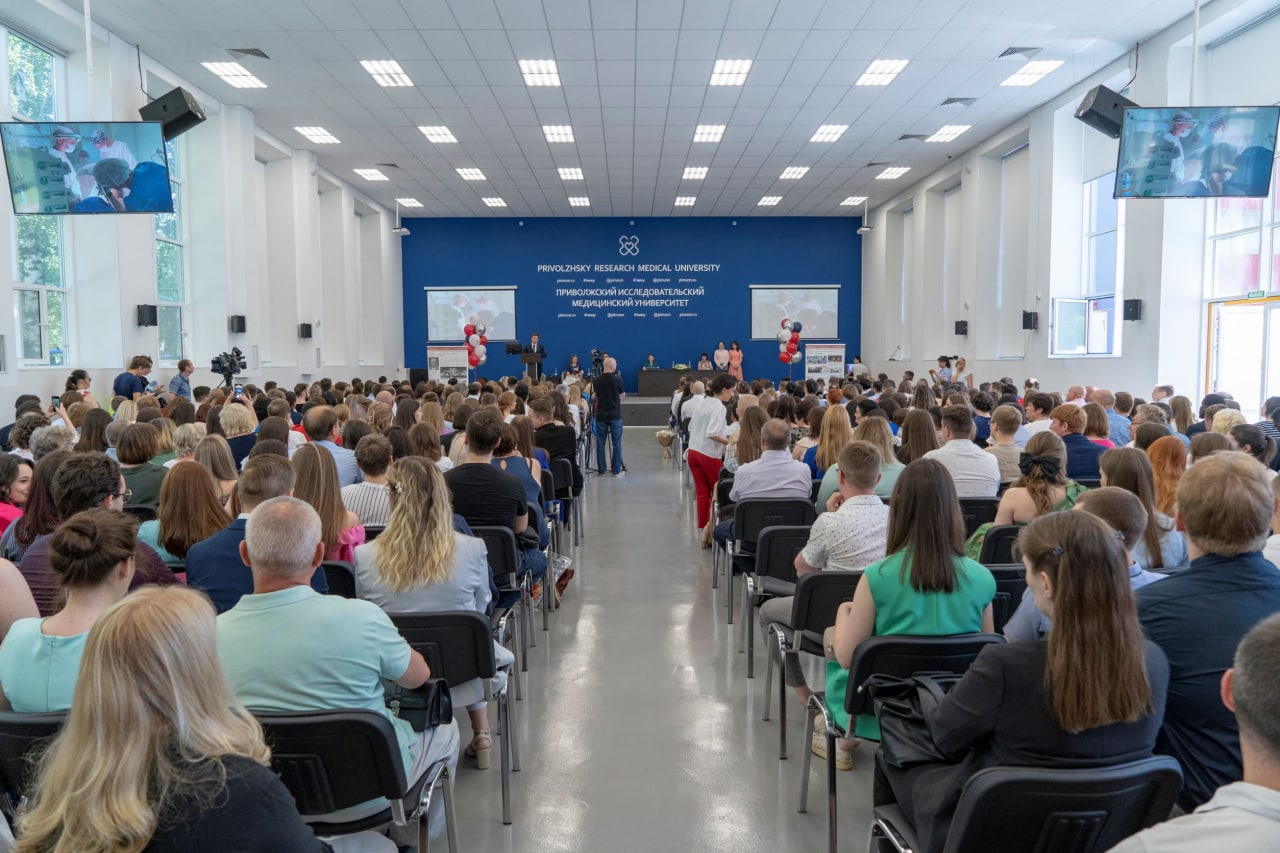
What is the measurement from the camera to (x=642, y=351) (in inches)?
888

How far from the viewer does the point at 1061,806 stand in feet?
5.48

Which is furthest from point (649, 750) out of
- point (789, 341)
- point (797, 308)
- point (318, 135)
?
point (797, 308)

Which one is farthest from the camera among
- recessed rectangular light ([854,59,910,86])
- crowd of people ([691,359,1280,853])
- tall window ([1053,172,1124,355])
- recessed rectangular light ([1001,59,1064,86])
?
tall window ([1053,172,1124,355])

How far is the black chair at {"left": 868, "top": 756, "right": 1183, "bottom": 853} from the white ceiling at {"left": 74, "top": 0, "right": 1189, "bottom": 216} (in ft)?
28.5

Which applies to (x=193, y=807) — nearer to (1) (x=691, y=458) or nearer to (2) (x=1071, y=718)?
(2) (x=1071, y=718)

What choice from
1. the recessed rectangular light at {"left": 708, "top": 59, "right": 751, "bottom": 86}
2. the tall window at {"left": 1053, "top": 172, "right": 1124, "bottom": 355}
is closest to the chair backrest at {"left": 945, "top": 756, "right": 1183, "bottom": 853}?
the recessed rectangular light at {"left": 708, "top": 59, "right": 751, "bottom": 86}

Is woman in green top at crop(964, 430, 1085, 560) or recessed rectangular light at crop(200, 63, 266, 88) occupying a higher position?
recessed rectangular light at crop(200, 63, 266, 88)

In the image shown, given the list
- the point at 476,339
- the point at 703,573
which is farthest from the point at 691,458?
the point at 476,339

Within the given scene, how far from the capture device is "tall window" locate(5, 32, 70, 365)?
9172 millimetres

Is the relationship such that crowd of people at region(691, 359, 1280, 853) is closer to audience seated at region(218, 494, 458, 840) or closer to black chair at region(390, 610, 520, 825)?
black chair at region(390, 610, 520, 825)

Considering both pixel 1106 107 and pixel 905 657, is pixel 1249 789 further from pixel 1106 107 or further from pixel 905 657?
pixel 1106 107

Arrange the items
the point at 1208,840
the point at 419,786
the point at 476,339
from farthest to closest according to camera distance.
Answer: the point at 476,339, the point at 419,786, the point at 1208,840

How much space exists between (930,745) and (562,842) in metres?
1.49

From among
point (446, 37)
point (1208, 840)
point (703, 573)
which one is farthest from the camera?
point (446, 37)
